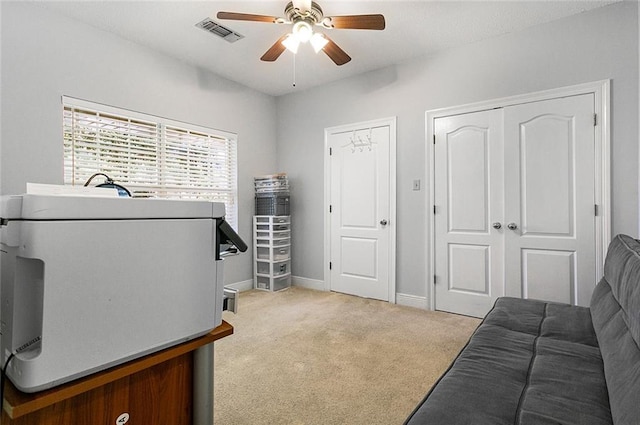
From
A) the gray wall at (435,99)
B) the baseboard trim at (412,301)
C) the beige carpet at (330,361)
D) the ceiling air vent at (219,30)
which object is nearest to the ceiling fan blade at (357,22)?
the ceiling air vent at (219,30)

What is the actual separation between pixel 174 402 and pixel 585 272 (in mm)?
3159

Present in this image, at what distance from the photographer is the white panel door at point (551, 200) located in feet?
8.95

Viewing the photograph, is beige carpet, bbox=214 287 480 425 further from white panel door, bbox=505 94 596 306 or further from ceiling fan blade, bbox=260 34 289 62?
ceiling fan blade, bbox=260 34 289 62

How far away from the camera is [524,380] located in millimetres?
1225

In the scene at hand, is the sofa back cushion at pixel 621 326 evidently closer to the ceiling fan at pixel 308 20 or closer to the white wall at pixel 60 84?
the ceiling fan at pixel 308 20

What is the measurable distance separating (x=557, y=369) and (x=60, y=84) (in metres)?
3.75

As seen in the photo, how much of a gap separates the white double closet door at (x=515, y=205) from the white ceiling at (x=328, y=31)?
2.41 feet

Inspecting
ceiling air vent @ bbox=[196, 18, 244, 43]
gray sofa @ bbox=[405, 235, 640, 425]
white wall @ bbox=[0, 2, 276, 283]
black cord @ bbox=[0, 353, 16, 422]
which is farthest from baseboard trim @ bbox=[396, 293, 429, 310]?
black cord @ bbox=[0, 353, 16, 422]

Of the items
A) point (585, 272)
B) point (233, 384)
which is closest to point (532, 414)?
point (233, 384)

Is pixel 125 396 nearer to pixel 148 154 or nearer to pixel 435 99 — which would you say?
pixel 148 154

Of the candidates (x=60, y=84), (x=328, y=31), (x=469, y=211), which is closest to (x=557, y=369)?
(x=469, y=211)

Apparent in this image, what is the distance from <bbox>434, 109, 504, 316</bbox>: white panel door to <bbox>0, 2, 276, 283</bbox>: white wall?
265cm

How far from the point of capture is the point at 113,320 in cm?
73

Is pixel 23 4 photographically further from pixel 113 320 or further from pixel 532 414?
pixel 532 414
